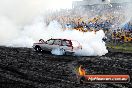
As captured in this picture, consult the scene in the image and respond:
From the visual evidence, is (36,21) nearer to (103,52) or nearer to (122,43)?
(122,43)

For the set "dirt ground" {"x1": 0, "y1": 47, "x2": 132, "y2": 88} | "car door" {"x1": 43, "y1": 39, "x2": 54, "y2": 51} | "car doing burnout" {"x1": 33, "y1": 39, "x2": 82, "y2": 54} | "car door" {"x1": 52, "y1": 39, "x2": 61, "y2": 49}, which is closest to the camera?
"dirt ground" {"x1": 0, "y1": 47, "x2": 132, "y2": 88}

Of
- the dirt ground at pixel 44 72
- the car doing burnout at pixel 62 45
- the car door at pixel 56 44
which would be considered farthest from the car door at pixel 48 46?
the dirt ground at pixel 44 72

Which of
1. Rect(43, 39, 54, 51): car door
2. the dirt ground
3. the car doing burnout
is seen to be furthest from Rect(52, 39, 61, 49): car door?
the dirt ground

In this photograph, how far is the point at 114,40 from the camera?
117 ft

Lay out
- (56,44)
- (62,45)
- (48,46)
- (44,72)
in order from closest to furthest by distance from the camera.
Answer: (44,72) < (62,45) < (56,44) < (48,46)

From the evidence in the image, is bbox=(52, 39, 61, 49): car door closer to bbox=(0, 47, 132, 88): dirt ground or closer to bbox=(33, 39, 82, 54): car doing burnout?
bbox=(33, 39, 82, 54): car doing burnout

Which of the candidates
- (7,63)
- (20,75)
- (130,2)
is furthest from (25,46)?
(130,2)

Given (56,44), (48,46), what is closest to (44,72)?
(56,44)

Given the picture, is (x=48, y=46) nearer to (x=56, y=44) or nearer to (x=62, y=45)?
(x=56, y=44)

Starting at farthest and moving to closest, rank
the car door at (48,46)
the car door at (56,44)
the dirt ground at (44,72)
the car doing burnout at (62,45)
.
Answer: the car door at (48,46) < the car door at (56,44) < the car doing burnout at (62,45) < the dirt ground at (44,72)

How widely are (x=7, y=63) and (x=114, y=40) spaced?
18.3 m

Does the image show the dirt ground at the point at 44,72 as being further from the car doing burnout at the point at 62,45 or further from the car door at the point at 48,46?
the car door at the point at 48,46

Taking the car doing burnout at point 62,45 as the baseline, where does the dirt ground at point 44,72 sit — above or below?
below

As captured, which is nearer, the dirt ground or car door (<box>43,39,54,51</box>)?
the dirt ground
